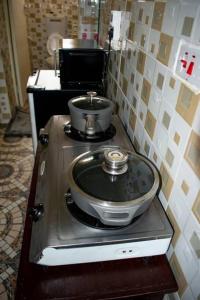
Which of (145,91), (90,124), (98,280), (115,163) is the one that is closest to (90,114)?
(90,124)

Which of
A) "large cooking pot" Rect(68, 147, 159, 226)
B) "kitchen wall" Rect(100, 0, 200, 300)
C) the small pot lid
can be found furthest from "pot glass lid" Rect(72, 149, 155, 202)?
the small pot lid

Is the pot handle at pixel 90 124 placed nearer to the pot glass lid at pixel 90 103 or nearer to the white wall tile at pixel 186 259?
the pot glass lid at pixel 90 103

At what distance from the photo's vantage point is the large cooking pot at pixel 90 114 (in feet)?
3.20

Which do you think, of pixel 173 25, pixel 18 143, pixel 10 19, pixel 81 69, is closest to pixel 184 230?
pixel 173 25

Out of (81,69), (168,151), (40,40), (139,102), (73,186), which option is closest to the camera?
(73,186)

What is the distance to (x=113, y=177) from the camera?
2.25 ft

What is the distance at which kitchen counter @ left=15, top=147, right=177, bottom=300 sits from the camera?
0.62 meters

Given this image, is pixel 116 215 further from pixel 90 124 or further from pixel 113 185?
pixel 90 124

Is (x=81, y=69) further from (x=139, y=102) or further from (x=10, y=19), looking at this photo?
(x=10, y=19)

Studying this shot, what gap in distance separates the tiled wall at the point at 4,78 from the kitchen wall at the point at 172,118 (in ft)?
6.28

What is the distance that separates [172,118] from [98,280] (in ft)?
1.72

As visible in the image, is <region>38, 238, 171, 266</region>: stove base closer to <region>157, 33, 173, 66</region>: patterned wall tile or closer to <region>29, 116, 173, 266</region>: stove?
<region>29, 116, 173, 266</region>: stove

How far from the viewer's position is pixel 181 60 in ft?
2.12

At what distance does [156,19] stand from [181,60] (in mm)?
272
